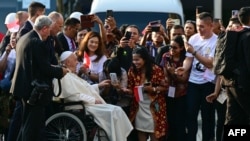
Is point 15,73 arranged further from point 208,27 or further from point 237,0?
point 237,0

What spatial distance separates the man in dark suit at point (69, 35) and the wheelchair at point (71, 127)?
1651 millimetres

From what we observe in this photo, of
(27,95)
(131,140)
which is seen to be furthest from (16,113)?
(131,140)

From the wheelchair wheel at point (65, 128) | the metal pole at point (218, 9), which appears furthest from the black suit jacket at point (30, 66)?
the metal pole at point (218, 9)

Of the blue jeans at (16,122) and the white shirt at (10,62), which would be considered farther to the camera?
the white shirt at (10,62)

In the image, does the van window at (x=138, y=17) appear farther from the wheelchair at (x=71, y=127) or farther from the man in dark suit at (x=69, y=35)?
the wheelchair at (x=71, y=127)

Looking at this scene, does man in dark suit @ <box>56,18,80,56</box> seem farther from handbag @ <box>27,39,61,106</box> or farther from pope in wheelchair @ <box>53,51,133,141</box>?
handbag @ <box>27,39,61,106</box>

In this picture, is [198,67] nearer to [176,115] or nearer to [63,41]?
[176,115]

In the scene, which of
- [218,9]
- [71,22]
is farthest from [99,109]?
[218,9]

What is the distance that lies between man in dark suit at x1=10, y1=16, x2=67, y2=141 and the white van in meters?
6.93

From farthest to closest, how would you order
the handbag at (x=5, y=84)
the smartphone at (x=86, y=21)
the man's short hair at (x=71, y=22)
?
the man's short hair at (x=71, y=22)
the smartphone at (x=86, y=21)
the handbag at (x=5, y=84)

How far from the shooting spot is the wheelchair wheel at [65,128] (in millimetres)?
9523

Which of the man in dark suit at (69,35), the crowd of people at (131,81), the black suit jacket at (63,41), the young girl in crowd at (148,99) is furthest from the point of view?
the man in dark suit at (69,35)

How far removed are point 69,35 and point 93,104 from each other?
1899 mm

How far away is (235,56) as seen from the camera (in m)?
9.26
